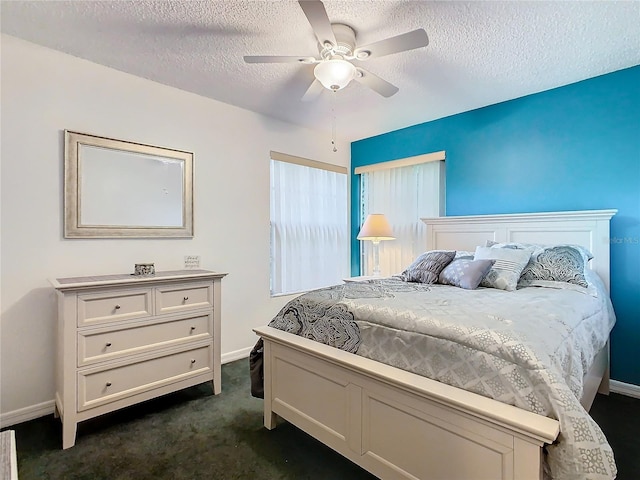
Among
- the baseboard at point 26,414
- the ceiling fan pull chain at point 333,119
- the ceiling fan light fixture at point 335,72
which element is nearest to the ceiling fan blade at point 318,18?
the ceiling fan light fixture at point 335,72

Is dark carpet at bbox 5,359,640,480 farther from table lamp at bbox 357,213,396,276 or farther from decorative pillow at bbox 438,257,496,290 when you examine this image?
table lamp at bbox 357,213,396,276

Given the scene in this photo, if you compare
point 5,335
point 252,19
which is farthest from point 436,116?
point 5,335

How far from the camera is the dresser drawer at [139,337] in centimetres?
204

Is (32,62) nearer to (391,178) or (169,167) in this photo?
(169,167)

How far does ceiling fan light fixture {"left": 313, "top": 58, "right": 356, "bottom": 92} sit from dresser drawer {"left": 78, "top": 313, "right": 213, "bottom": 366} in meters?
1.84

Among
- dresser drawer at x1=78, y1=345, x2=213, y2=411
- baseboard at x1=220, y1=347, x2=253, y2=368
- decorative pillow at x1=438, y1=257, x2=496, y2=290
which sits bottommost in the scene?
baseboard at x1=220, y1=347, x2=253, y2=368

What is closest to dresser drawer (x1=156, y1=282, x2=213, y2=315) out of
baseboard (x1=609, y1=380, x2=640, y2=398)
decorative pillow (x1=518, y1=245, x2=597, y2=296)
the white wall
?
the white wall

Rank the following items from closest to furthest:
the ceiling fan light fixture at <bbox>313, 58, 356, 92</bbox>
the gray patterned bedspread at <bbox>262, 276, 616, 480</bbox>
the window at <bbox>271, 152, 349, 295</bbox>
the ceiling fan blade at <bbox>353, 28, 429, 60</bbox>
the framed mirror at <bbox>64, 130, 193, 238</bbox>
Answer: the gray patterned bedspread at <bbox>262, 276, 616, 480</bbox>
the ceiling fan blade at <bbox>353, 28, 429, 60</bbox>
the ceiling fan light fixture at <bbox>313, 58, 356, 92</bbox>
the framed mirror at <bbox>64, 130, 193, 238</bbox>
the window at <bbox>271, 152, 349, 295</bbox>

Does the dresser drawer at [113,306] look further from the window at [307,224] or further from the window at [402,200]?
the window at [402,200]

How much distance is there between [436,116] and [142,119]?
2.80 meters

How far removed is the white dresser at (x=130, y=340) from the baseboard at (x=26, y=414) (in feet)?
0.52

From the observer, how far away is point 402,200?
403cm

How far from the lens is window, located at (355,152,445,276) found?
375 cm

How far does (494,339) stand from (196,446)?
1.70 meters
